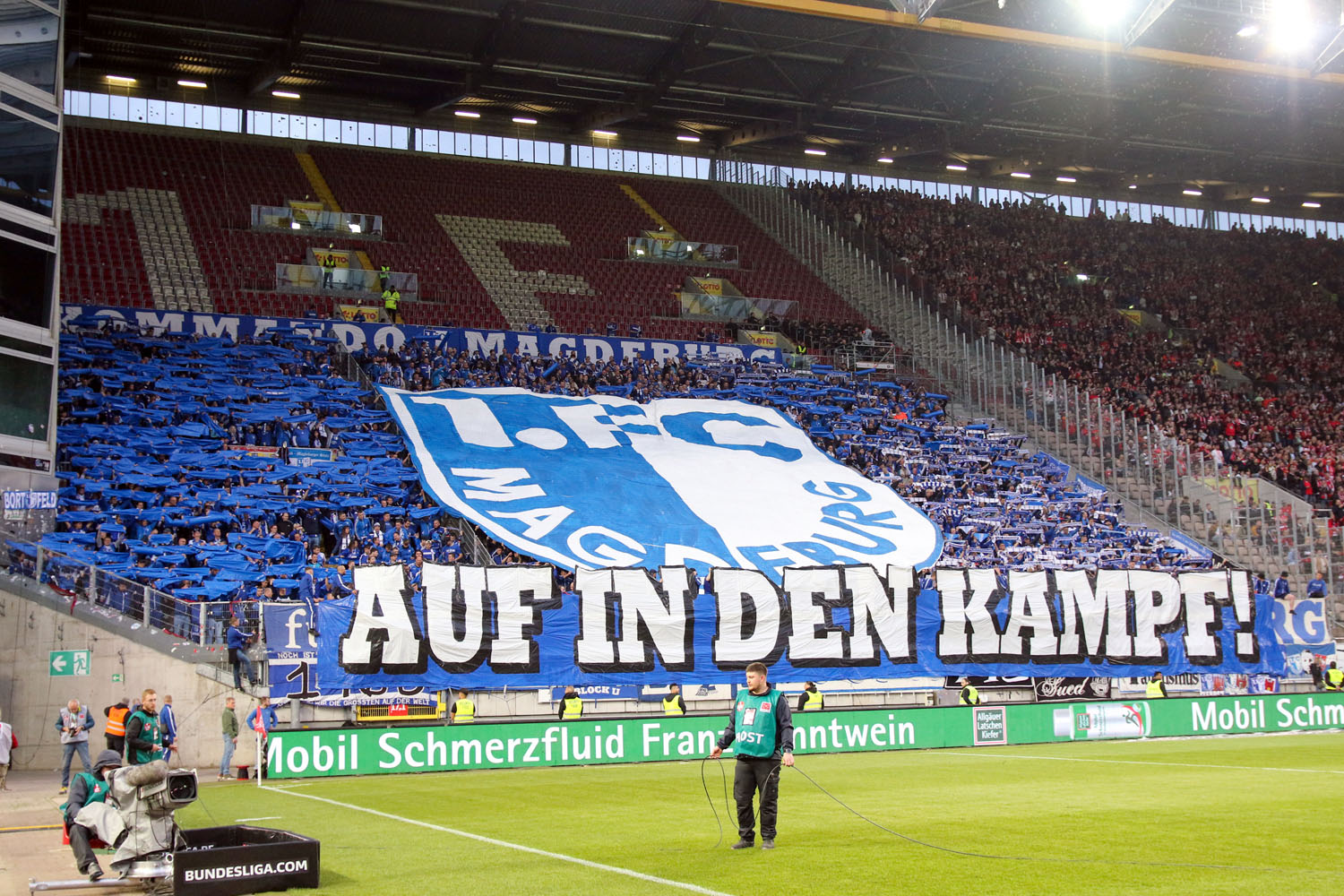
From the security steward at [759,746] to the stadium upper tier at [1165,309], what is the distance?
1376 inches

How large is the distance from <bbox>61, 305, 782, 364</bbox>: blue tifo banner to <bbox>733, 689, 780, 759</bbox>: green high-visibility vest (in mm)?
32106

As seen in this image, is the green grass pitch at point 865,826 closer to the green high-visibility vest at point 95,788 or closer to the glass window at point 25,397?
the green high-visibility vest at point 95,788

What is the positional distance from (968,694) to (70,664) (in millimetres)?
18567

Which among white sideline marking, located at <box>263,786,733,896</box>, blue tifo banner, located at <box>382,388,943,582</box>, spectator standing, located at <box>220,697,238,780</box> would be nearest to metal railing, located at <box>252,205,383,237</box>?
blue tifo banner, located at <box>382,388,943,582</box>

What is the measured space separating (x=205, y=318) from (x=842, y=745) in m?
27.1

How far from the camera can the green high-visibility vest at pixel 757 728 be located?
12.0 metres

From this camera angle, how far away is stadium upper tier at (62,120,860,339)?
1800 inches

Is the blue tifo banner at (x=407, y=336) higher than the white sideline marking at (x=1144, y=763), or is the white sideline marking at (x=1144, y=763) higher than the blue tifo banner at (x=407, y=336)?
the blue tifo banner at (x=407, y=336)

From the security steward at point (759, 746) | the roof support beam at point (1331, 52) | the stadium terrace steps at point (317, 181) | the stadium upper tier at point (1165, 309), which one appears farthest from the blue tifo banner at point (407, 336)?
the security steward at point (759, 746)

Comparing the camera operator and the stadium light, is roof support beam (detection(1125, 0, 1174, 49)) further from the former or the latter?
the camera operator

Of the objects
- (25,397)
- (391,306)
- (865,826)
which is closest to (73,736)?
(25,397)

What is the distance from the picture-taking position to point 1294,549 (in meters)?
37.4

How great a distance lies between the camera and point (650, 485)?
3609cm

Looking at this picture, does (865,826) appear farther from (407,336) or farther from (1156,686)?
(407,336)
